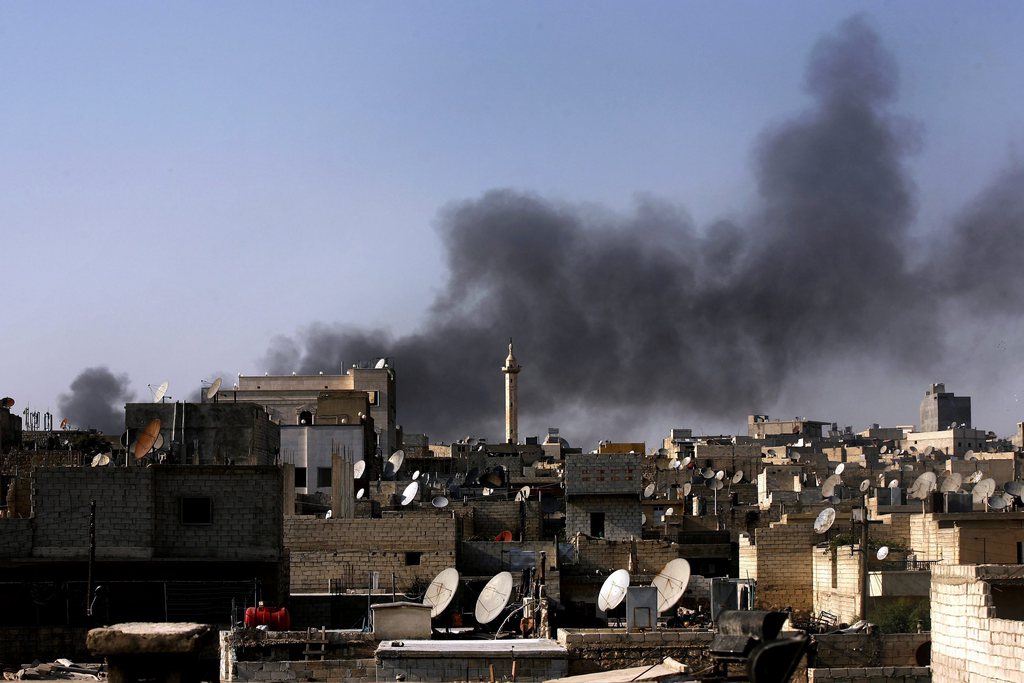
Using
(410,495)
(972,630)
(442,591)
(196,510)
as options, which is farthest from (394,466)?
(972,630)

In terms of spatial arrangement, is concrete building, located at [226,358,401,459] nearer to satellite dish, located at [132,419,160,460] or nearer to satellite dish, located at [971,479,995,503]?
satellite dish, located at [971,479,995,503]

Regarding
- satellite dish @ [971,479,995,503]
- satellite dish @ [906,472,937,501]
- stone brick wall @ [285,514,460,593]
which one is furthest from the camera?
satellite dish @ [906,472,937,501]

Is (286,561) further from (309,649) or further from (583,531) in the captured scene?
(583,531)

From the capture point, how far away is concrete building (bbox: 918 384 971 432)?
453ft

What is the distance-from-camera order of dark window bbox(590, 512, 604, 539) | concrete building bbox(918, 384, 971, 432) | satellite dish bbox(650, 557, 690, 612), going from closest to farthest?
satellite dish bbox(650, 557, 690, 612) → dark window bbox(590, 512, 604, 539) → concrete building bbox(918, 384, 971, 432)

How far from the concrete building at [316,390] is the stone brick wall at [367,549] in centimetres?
4074

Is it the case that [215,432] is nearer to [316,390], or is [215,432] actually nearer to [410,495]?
[410,495]

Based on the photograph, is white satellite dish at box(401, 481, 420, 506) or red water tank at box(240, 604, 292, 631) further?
white satellite dish at box(401, 481, 420, 506)

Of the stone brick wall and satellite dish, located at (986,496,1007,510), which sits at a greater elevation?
satellite dish, located at (986,496,1007,510)

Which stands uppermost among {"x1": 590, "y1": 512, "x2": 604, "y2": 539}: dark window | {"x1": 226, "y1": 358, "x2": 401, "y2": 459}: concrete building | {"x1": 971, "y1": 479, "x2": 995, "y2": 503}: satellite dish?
{"x1": 226, "y1": 358, "x2": 401, "y2": 459}: concrete building

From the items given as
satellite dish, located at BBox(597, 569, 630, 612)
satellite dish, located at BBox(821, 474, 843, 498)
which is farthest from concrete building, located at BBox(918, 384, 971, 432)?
satellite dish, located at BBox(597, 569, 630, 612)

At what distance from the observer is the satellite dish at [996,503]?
40625mm

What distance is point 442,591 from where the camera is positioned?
87.9 feet

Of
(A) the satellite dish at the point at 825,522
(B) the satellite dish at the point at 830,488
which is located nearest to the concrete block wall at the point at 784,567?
(A) the satellite dish at the point at 825,522
